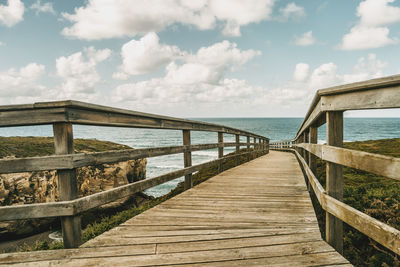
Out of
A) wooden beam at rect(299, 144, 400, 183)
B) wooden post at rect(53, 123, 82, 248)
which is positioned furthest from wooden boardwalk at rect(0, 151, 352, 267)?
wooden beam at rect(299, 144, 400, 183)

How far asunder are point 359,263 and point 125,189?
102 inches

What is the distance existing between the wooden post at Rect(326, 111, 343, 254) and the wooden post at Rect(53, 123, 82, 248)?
Answer: 2.24 meters

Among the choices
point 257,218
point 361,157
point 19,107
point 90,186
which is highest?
point 19,107

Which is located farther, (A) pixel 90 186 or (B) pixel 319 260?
(A) pixel 90 186

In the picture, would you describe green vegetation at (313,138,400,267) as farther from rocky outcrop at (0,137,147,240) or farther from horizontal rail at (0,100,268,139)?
rocky outcrop at (0,137,147,240)

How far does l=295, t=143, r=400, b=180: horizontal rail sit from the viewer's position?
5.00ft

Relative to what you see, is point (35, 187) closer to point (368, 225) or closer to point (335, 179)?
point (335, 179)

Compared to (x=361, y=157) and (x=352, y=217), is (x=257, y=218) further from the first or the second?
(x=361, y=157)

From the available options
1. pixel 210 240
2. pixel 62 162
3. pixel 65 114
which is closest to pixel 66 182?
pixel 62 162

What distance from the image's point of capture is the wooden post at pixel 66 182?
2129 millimetres

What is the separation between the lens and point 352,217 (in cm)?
191

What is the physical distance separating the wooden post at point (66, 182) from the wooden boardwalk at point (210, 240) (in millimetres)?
112

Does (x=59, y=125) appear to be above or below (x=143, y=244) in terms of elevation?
above

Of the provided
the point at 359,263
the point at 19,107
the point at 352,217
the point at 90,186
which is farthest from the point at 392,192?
the point at 90,186
